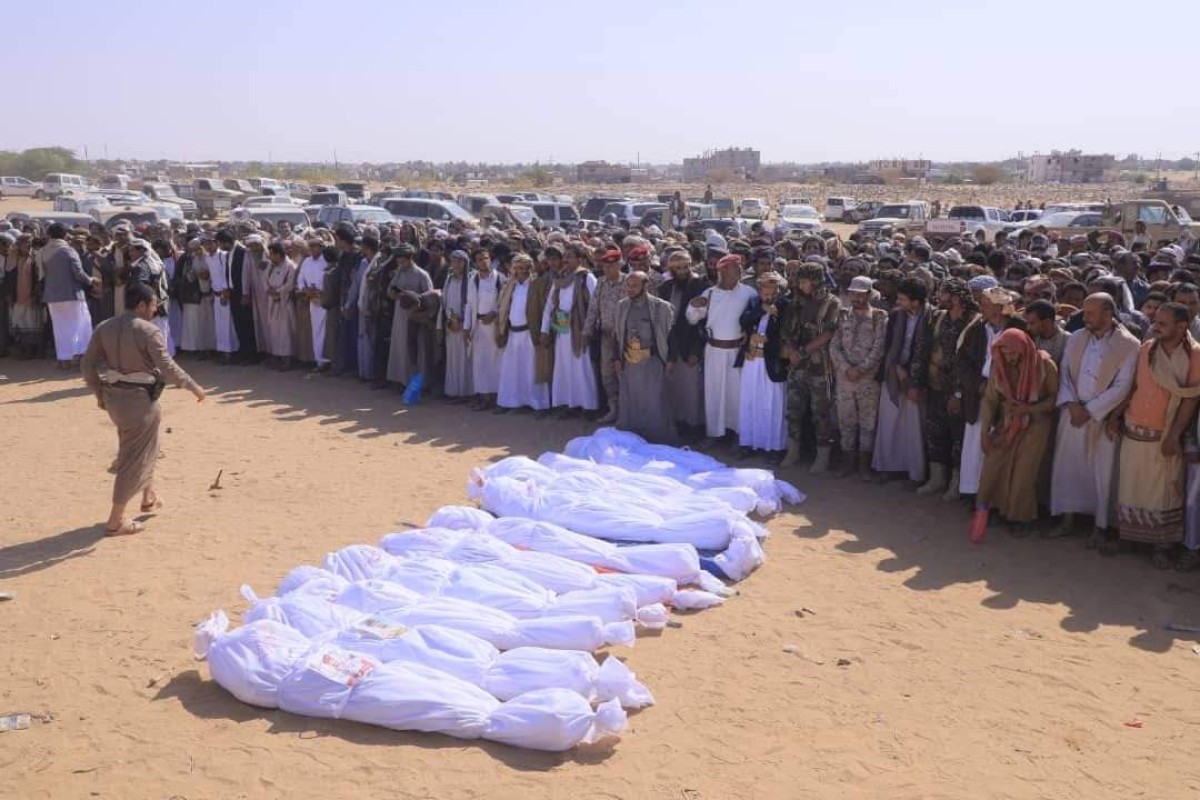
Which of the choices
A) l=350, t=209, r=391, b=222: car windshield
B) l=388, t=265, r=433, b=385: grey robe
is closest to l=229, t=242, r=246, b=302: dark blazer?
l=388, t=265, r=433, b=385: grey robe

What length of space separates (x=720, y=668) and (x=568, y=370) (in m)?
5.15

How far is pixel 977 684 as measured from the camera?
480cm

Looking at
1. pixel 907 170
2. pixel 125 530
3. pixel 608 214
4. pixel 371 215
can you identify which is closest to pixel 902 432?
pixel 125 530

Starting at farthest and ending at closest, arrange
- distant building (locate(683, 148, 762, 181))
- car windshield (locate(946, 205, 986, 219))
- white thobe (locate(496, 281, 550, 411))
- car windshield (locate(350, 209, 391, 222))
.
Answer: distant building (locate(683, 148, 762, 181)) → car windshield (locate(946, 205, 986, 219)) → car windshield (locate(350, 209, 391, 222)) → white thobe (locate(496, 281, 550, 411))

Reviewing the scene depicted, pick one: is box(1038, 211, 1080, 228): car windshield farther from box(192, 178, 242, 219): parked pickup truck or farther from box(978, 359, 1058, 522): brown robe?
box(192, 178, 242, 219): parked pickup truck

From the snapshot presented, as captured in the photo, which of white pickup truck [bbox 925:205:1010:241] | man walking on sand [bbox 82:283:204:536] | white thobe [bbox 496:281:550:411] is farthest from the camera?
white pickup truck [bbox 925:205:1010:241]

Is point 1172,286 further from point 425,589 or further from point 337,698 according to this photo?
point 337,698

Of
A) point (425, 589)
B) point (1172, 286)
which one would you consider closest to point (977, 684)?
point (425, 589)

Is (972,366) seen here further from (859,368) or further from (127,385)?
(127,385)

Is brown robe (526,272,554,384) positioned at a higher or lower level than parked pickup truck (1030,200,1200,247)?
lower

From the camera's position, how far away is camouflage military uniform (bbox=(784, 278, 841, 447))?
25.9 ft

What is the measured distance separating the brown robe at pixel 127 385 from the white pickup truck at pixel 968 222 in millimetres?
20631

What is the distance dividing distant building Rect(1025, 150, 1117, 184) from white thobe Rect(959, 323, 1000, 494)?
7578 cm

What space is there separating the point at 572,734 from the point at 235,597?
2.50 metres
